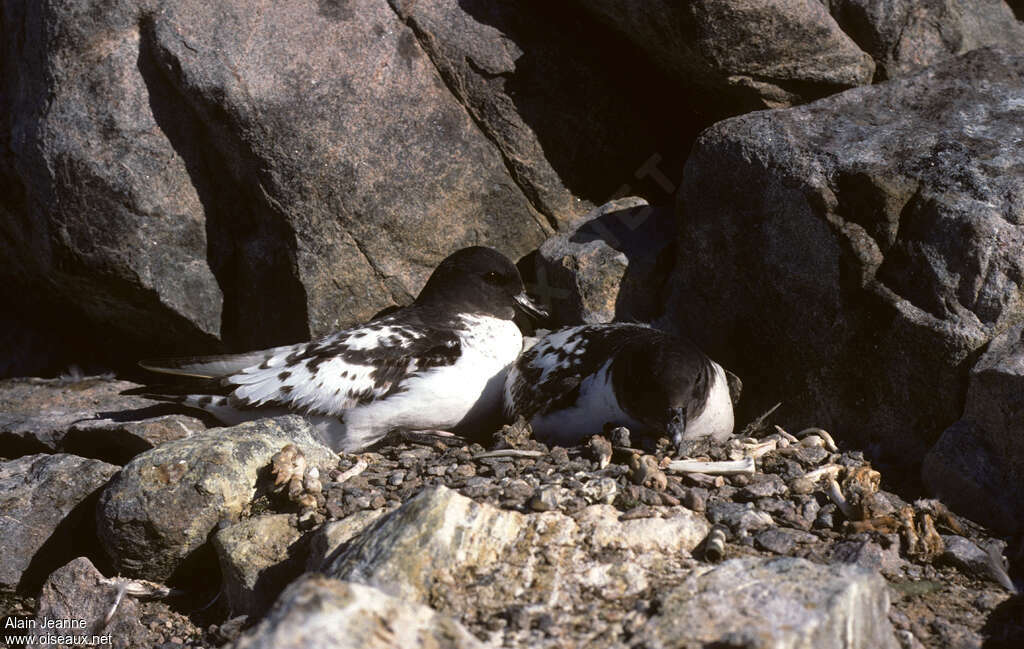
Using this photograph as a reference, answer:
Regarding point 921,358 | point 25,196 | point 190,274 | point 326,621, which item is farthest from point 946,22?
point 25,196

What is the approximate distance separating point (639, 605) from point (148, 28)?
5210mm

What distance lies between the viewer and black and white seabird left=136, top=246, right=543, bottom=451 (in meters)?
5.95

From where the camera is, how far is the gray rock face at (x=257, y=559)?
457 centimetres

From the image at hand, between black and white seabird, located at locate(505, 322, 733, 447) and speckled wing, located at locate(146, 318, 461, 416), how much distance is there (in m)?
0.59

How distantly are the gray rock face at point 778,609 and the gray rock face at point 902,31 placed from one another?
14.2ft

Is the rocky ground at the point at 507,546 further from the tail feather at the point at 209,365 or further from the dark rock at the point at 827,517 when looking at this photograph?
the tail feather at the point at 209,365

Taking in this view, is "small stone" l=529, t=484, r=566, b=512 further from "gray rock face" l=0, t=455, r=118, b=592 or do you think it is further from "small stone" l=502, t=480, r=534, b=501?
"gray rock face" l=0, t=455, r=118, b=592

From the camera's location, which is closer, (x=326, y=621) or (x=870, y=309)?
(x=326, y=621)

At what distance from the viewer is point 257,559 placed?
4.65 m

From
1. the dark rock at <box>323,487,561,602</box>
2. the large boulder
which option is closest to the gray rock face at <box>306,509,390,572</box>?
the dark rock at <box>323,487,561,602</box>

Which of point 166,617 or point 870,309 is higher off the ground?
point 870,309

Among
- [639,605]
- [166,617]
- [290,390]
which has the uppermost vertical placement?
[290,390]

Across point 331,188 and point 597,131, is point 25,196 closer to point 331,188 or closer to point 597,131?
point 331,188

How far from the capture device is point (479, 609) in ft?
11.9
